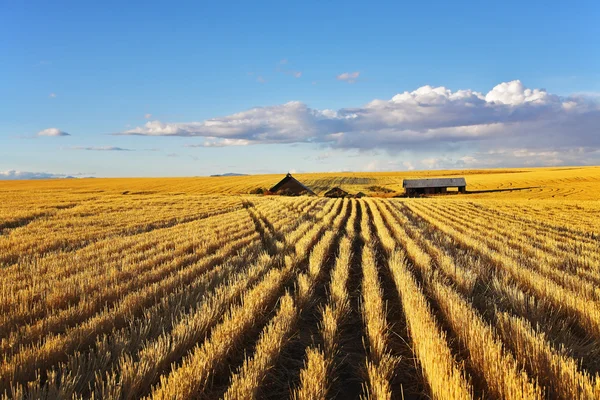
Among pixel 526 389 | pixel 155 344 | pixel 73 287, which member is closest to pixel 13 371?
pixel 155 344

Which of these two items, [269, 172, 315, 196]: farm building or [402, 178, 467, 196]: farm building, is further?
[402, 178, 467, 196]: farm building

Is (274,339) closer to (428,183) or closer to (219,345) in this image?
(219,345)

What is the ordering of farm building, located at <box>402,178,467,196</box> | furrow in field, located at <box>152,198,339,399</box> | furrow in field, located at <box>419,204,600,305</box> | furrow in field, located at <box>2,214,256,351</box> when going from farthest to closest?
farm building, located at <box>402,178,467,196</box> → furrow in field, located at <box>419,204,600,305</box> → furrow in field, located at <box>2,214,256,351</box> → furrow in field, located at <box>152,198,339,399</box>

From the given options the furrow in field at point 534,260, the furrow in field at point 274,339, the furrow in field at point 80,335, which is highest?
the furrow in field at point 80,335

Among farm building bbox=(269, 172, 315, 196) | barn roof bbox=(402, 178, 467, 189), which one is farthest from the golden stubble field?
barn roof bbox=(402, 178, 467, 189)

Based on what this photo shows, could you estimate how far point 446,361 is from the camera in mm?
3953

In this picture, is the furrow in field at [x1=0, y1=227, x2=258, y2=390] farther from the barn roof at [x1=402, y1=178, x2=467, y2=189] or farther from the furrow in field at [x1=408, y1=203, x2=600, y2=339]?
the barn roof at [x1=402, y1=178, x2=467, y2=189]

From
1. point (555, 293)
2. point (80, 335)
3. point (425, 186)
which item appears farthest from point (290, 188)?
point (80, 335)

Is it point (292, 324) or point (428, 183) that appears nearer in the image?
point (292, 324)

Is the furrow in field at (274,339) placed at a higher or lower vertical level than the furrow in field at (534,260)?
higher

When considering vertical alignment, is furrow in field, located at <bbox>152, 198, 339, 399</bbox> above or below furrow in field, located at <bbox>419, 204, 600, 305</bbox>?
above

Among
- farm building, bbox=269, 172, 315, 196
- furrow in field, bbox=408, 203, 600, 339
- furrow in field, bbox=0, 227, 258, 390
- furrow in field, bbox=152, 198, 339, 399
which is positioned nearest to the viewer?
furrow in field, bbox=152, 198, 339, 399

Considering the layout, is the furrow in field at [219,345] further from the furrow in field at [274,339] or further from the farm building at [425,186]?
the farm building at [425,186]

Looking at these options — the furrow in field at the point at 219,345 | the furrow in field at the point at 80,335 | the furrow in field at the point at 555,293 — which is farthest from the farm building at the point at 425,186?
the furrow in field at the point at 80,335
